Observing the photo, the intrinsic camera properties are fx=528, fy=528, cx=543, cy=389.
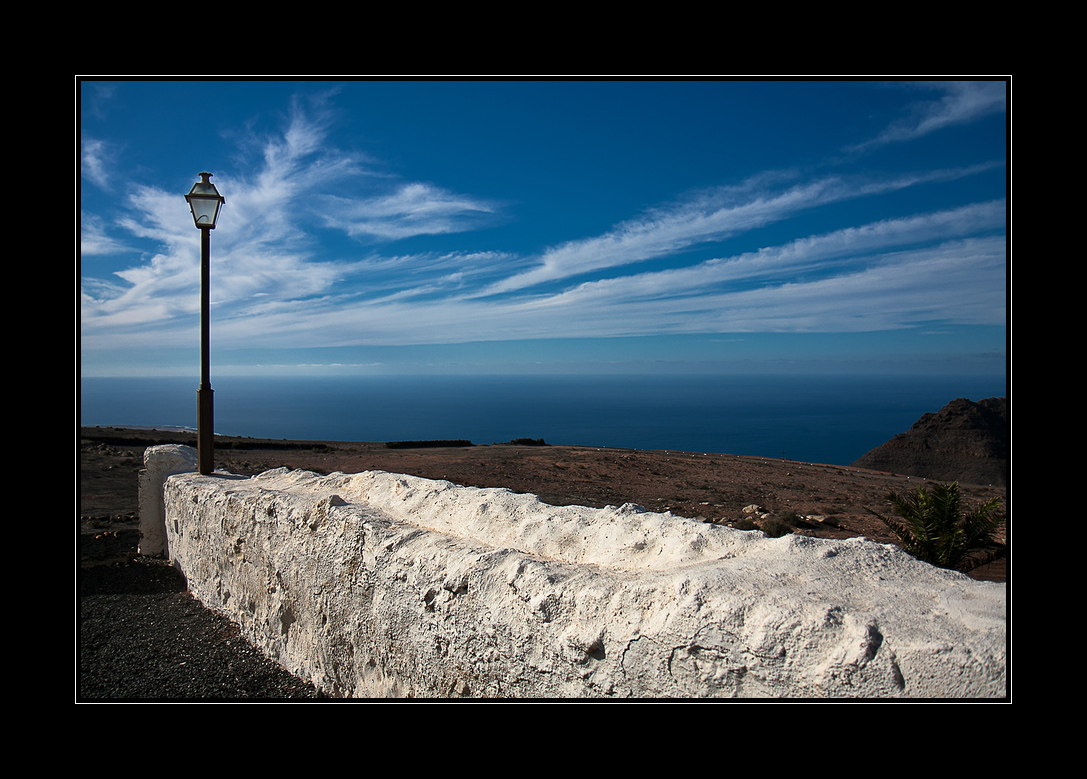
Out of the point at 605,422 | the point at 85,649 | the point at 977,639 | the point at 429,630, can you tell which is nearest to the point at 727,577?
the point at 977,639

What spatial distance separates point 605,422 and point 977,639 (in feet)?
→ 303

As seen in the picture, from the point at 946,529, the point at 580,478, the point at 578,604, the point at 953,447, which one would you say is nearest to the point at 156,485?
the point at 578,604

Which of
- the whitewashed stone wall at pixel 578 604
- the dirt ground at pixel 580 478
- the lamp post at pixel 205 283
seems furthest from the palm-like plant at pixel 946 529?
the lamp post at pixel 205 283

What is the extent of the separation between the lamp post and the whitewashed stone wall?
1.96 m

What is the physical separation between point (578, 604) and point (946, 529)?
620 cm

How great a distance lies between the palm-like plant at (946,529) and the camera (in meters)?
6.16

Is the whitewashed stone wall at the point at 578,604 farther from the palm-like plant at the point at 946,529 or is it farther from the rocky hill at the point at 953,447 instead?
the rocky hill at the point at 953,447

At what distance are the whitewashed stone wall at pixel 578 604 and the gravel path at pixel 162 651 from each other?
0.23 m

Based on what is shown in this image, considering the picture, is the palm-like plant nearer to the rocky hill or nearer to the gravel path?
the gravel path

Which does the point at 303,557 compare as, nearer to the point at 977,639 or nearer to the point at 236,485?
the point at 236,485

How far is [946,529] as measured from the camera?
647 centimetres

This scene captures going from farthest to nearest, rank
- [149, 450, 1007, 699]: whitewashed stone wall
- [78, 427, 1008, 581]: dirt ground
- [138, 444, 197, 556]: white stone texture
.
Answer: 1. [78, 427, 1008, 581]: dirt ground
2. [138, 444, 197, 556]: white stone texture
3. [149, 450, 1007, 699]: whitewashed stone wall

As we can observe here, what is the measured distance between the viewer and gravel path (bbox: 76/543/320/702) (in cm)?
420

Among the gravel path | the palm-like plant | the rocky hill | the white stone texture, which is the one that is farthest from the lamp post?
the rocky hill
